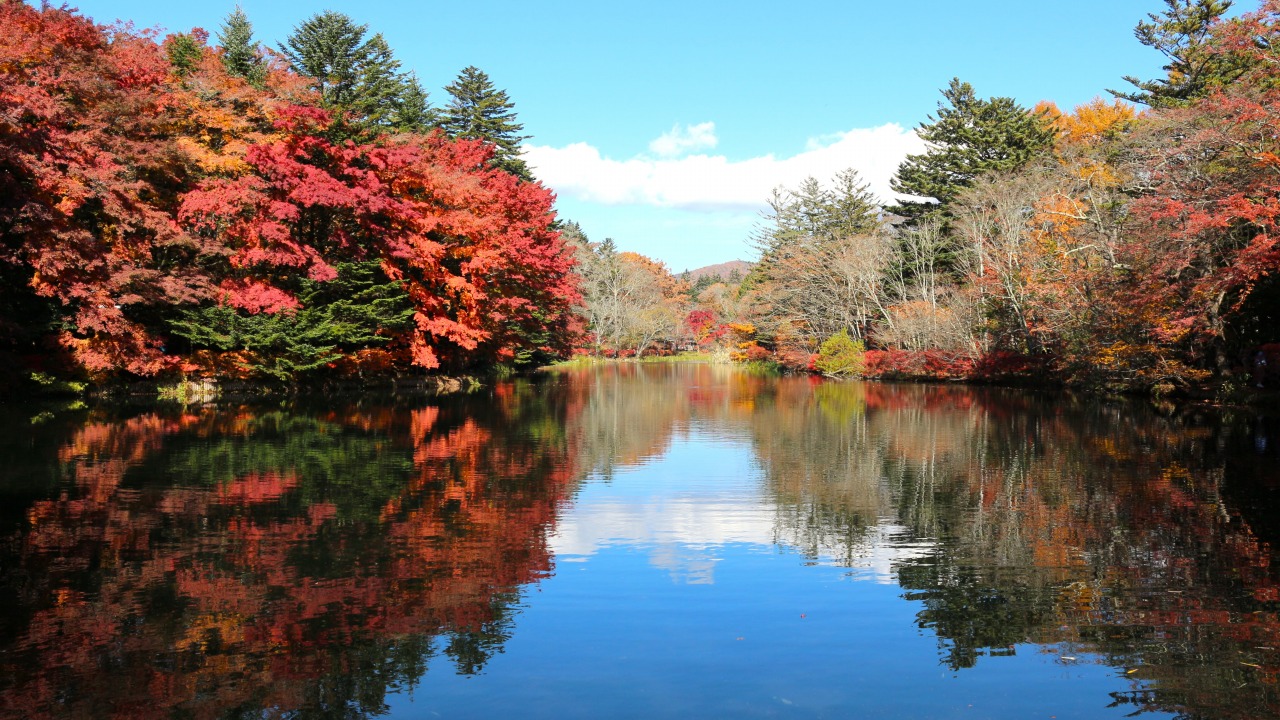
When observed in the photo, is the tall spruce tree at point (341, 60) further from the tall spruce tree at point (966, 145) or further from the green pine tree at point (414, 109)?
the tall spruce tree at point (966, 145)

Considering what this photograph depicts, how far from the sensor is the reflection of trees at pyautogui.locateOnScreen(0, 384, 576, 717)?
504 cm

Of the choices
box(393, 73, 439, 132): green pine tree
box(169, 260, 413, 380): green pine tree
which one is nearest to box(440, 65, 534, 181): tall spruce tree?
box(393, 73, 439, 132): green pine tree

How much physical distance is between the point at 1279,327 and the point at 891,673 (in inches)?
907

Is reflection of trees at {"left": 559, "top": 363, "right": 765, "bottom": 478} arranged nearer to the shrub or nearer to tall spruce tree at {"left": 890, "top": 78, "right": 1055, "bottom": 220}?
the shrub

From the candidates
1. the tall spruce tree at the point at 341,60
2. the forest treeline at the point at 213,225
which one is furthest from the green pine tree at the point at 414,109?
the forest treeline at the point at 213,225

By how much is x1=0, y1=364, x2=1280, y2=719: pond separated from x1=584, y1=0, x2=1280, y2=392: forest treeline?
8609mm

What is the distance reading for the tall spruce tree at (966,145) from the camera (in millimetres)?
47031

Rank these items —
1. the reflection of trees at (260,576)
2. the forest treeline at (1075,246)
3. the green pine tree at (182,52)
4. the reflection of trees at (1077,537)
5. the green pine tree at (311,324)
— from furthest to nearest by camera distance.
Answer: the green pine tree at (182,52) → the green pine tree at (311,324) → the forest treeline at (1075,246) → the reflection of trees at (1077,537) → the reflection of trees at (260,576)

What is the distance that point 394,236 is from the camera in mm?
30000

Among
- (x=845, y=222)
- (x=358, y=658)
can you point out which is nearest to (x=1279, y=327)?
(x=358, y=658)

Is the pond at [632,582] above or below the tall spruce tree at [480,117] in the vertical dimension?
below

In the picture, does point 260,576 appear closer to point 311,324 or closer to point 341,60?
point 311,324

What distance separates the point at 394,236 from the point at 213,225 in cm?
543

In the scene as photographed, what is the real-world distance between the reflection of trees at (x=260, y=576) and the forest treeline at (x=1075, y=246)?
17.0 m
